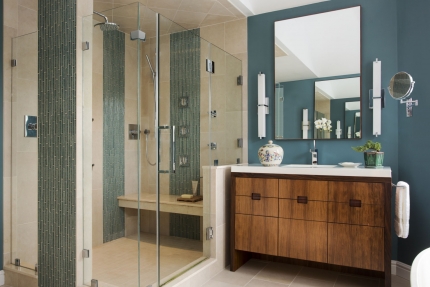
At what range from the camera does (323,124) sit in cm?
305

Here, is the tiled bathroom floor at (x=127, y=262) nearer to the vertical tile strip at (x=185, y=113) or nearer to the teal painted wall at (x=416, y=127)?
the vertical tile strip at (x=185, y=113)

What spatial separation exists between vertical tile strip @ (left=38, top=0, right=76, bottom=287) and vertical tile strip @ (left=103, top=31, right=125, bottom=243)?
0.26 meters

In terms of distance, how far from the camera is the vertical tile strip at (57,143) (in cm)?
229

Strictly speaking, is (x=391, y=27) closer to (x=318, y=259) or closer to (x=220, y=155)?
(x=220, y=155)

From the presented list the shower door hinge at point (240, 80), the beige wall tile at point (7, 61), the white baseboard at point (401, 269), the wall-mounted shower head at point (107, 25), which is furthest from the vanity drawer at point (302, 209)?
the beige wall tile at point (7, 61)

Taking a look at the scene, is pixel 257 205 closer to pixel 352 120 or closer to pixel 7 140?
pixel 352 120

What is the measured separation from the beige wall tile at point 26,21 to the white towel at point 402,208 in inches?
127

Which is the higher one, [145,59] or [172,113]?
[145,59]

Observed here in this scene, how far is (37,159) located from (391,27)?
3.17m

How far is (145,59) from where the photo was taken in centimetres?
212

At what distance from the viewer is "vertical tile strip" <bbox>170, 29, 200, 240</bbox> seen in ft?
7.93

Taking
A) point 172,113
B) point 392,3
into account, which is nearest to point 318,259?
point 172,113

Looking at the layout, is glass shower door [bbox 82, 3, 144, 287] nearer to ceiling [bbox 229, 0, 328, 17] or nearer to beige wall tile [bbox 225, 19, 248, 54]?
ceiling [bbox 229, 0, 328, 17]

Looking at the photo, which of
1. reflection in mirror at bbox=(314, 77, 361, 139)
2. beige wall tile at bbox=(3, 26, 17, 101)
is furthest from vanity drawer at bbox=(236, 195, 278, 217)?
beige wall tile at bbox=(3, 26, 17, 101)
